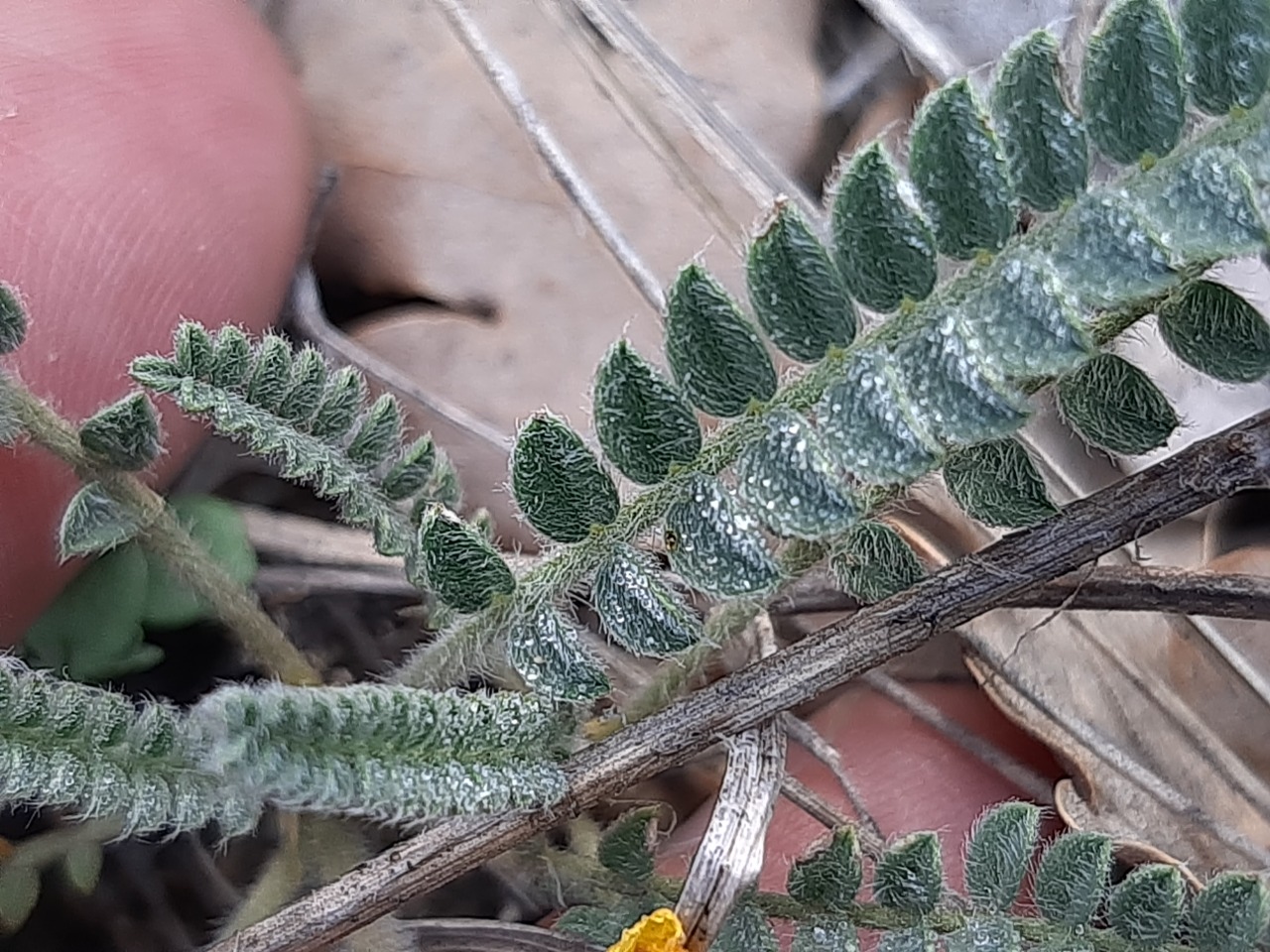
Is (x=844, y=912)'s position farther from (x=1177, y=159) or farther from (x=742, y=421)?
(x=1177, y=159)

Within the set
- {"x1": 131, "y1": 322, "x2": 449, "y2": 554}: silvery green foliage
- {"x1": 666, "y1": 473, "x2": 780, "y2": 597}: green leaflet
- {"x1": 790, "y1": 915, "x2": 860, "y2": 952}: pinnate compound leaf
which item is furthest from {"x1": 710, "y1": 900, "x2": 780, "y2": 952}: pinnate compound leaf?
{"x1": 131, "y1": 322, "x2": 449, "y2": 554}: silvery green foliage

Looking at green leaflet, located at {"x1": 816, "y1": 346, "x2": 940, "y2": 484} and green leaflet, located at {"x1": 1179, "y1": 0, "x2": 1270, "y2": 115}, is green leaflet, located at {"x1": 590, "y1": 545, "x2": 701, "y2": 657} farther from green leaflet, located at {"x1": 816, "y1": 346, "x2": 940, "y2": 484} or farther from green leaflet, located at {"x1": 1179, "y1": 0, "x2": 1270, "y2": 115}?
green leaflet, located at {"x1": 1179, "y1": 0, "x2": 1270, "y2": 115}

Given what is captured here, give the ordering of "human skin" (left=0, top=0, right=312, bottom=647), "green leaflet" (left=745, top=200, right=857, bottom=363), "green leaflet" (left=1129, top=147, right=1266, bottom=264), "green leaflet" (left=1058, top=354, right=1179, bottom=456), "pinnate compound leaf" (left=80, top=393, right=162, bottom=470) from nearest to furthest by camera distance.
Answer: "green leaflet" (left=1129, top=147, right=1266, bottom=264)
"green leaflet" (left=745, top=200, right=857, bottom=363)
"green leaflet" (left=1058, top=354, right=1179, bottom=456)
"pinnate compound leaf" (left=80, top=393, right=162, bottom=470)
"human skin" (left=0, top=0, right=312, bottom=647)

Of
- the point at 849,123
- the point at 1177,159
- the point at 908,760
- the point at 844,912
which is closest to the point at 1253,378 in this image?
the point at 1177,159

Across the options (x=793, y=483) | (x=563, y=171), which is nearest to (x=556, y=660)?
(x=793, y=483)

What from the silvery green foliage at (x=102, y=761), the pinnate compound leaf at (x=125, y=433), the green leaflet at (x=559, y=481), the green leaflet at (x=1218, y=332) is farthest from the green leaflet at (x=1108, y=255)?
the pinnate compound leaf at (x=125, y=433)
